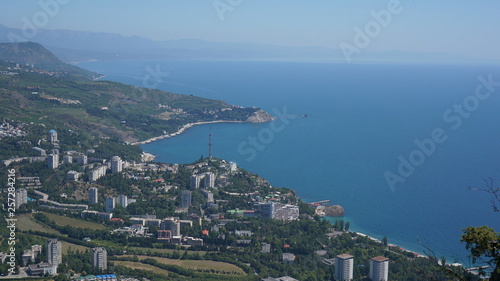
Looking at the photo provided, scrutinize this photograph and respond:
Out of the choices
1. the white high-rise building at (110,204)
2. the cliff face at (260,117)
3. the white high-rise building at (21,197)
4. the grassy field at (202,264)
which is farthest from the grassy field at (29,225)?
the cliff face at (260,117)

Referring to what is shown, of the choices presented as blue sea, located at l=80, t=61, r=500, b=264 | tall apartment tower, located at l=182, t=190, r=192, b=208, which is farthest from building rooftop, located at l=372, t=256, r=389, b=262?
tall apartment tower, located at l=182, t=190, r=192, b=208

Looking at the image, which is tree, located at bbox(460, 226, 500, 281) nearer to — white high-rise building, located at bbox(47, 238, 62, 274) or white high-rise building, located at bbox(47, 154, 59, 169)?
white high-rise building, located at bbox(47, 238, 62, 274)

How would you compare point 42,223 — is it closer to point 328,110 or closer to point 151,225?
point 151,225

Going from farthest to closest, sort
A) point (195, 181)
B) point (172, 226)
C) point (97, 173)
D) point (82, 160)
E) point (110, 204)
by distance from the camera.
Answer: point (82, 160) < point (97, 173) < point (195, 181) < point (110, 204) < point (172, 226)

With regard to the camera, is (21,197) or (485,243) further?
(21,197)

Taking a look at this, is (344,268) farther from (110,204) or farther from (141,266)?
(110,204)

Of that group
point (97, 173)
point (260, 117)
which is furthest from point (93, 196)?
point (260, 117)
